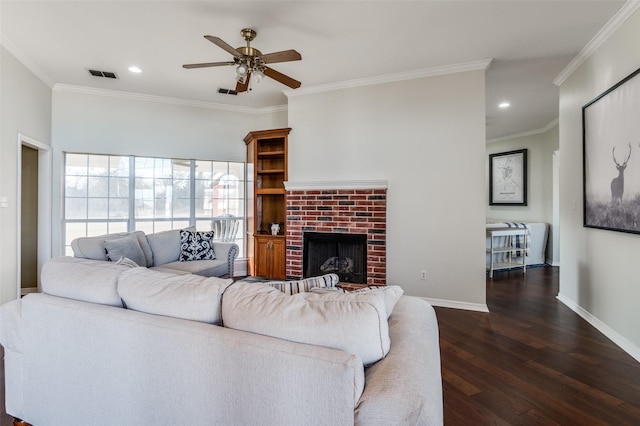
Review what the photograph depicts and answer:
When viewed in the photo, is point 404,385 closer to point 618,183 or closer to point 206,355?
point 206,355

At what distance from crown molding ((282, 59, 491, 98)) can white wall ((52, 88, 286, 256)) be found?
1.08 m

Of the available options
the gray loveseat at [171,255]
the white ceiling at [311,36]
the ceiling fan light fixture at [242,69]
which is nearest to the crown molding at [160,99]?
the white ceiling at [311,36]

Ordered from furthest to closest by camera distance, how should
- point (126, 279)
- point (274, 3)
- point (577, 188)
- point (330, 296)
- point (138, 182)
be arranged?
1. point (138, 182)
2. point (577, 188)
3. point (274, 3)
4. point (126, 279)
5. point (330, 296)

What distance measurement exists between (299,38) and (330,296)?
2.73 meters

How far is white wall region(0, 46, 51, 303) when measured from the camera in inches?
124

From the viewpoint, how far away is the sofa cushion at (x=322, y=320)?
991 millimetres

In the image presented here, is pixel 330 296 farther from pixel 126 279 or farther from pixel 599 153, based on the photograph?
pixel 599 153

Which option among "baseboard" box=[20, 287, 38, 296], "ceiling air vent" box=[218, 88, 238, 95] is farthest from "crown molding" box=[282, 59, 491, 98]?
"baseboard" box=[20, 287, 38, 296]

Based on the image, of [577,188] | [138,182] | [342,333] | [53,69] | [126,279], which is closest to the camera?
[342,333]

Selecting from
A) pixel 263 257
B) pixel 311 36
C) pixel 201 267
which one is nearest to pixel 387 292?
pixel 311 36

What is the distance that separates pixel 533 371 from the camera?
2.22 metres

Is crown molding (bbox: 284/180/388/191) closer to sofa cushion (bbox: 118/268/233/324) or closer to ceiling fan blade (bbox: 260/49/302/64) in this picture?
ceiling fan blade (bbox: 260/49/302/64)

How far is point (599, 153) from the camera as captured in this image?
9.54 ft

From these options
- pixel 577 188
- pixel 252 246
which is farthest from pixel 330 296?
pixel 252 246
